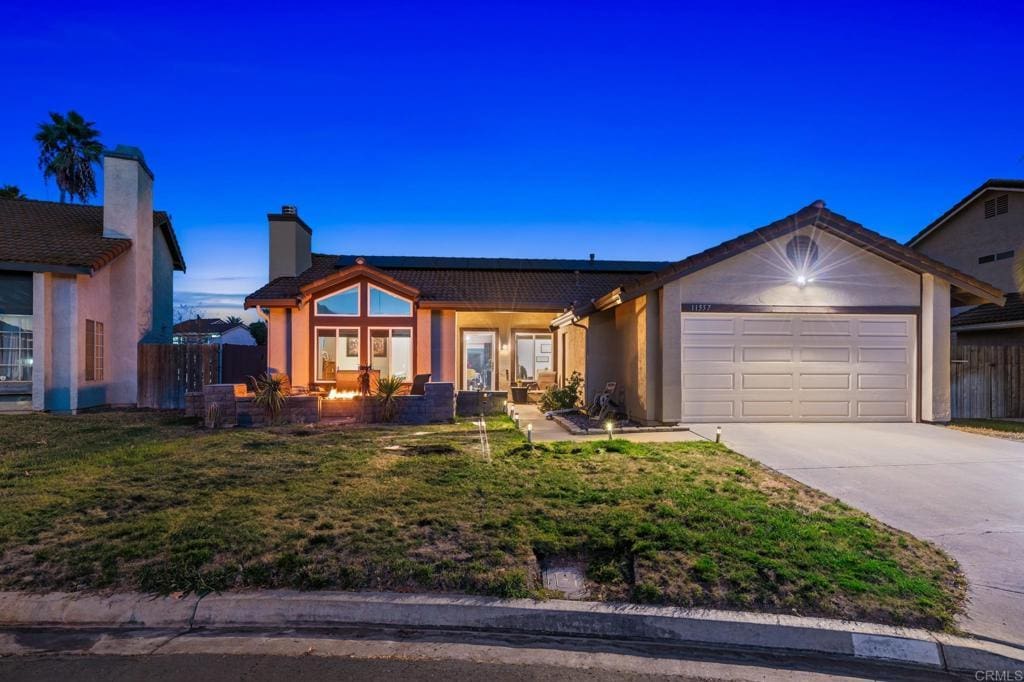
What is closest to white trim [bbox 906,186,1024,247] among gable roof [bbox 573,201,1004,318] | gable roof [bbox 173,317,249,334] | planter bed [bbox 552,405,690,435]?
gable roof [bbox 573,201,1004,318]

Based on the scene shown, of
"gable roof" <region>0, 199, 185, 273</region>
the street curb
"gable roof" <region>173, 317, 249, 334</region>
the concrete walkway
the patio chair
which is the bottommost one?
the street curb

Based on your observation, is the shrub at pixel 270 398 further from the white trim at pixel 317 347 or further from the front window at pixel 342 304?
the front window at pixel 342 304

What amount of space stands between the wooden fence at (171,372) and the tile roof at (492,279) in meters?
2.45

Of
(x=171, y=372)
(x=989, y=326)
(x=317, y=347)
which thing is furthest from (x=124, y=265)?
(x=989, y=326)

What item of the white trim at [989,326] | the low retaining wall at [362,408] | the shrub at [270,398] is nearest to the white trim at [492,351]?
the low retaining wall at [362,408]

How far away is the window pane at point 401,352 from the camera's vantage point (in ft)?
53.6

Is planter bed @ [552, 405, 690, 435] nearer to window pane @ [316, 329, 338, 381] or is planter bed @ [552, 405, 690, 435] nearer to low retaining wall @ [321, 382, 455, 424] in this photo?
low retaining wall @ [321, 382, 455, 424]

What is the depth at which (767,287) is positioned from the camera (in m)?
11.7

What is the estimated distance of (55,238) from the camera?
48.6ft

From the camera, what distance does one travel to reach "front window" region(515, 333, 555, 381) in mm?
19872

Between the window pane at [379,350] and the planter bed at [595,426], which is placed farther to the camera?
the window pane at [379,350]

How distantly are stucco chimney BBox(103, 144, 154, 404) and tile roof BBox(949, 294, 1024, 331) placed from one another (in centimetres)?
2448

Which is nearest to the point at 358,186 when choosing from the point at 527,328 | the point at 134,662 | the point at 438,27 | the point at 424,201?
the point at 424,201

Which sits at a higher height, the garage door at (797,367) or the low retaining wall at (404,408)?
the garage door at (797,367)
